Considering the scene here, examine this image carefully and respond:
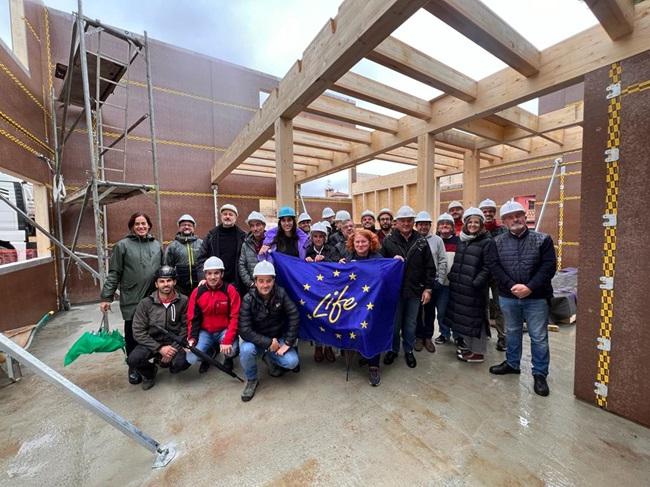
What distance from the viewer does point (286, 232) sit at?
3.16 meters

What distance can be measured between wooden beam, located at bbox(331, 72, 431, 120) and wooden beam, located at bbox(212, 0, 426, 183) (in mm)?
378

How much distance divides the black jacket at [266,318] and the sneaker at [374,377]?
2.52 feet

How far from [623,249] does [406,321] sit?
5.78 ft

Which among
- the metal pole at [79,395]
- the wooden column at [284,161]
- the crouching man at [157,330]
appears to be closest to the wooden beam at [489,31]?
the wooden column at [284,161]

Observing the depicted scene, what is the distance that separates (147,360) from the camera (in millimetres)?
2604

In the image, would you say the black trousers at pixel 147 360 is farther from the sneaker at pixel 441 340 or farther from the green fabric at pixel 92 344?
the sneaker at pixel 441 340

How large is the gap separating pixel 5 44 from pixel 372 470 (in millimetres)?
6426

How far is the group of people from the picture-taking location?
8.11ft

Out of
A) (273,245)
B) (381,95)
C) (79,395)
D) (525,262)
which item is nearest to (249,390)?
(79,395)

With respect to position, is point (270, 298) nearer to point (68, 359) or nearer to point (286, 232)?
point (286, 232)

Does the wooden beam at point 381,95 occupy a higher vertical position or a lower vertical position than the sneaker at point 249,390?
higher

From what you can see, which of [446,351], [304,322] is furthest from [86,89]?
[446,351]

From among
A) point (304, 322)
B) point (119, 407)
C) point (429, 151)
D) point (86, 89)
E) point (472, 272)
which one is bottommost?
point (119, 407)

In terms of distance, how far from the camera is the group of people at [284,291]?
8.11 ft
